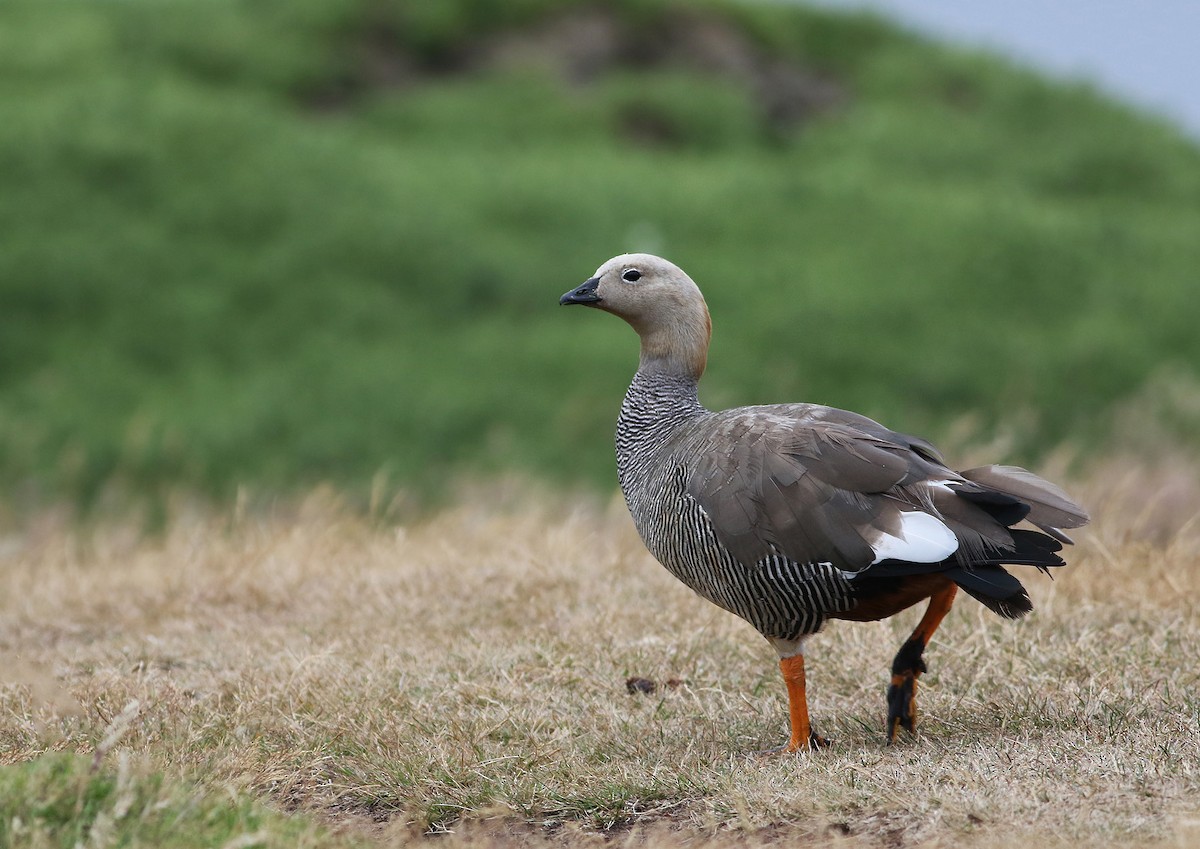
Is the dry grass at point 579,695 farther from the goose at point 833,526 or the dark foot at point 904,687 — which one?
the goose at point 833,526

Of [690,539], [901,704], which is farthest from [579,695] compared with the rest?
[901,704]

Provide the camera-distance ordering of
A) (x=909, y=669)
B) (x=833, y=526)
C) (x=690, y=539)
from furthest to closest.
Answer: (x=690, y=539)
(x=909, y=669)
(x=833, y=526)

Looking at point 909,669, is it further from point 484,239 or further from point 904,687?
point 484,239

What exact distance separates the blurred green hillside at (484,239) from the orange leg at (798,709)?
5.75 m

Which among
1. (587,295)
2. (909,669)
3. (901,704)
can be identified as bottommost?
(901,704)

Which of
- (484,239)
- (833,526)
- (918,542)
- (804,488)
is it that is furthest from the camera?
(484,239)

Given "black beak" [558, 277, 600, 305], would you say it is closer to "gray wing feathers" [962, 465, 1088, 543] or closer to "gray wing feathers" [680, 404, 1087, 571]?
"gray wing feathers" [680, 404, 1087, 571]

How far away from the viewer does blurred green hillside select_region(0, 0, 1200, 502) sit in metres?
13.0

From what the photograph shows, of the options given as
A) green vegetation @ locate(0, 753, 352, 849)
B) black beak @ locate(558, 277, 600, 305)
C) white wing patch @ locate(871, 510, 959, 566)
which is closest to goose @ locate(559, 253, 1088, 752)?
white wing patch @ locate(871, 510, 959, 566)

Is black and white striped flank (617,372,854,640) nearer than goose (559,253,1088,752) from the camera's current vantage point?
No

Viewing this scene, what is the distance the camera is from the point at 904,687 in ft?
14.8

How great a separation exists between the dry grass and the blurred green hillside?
401 centimetres

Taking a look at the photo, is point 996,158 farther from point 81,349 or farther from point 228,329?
point 81,349

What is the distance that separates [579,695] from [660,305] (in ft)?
5.08
